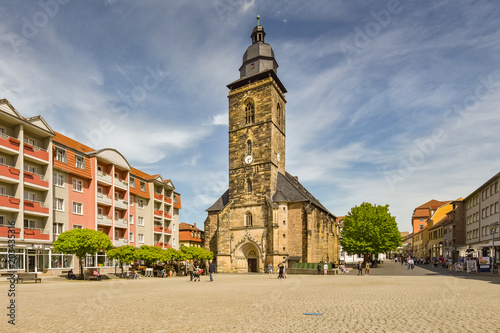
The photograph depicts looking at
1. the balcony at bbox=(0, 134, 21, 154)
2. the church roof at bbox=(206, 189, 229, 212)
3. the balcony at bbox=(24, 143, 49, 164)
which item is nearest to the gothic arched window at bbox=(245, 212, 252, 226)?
the church roof at bbox=(206, 189, 229, 212)

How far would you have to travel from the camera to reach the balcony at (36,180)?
31000 mm

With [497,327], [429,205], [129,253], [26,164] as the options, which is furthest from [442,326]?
[429,205]

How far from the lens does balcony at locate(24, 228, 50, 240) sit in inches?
1193

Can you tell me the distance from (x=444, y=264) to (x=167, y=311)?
168 ft

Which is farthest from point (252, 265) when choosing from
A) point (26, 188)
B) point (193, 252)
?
point (26, 188)

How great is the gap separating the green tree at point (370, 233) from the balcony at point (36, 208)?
135 ft

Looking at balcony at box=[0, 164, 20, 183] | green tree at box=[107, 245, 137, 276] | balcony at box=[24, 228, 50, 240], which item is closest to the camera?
balcony at box=[0, 164, 20, 183]

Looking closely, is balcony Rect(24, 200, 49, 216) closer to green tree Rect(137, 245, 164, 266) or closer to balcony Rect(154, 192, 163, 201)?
green tree Rect(137, 245, 164, 266)

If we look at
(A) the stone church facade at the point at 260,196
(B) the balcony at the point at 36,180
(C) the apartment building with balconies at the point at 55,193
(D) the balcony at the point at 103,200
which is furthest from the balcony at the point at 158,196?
(B) the balcony at the point at 36,180

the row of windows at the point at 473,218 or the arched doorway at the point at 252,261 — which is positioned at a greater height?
the row of windows at the point at 473,218

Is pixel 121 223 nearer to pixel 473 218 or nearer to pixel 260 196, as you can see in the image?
pixel 260 196

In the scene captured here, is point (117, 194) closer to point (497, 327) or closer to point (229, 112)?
point (229, 112)

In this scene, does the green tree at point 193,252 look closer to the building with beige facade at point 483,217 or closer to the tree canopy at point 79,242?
the tree canopy at point 79,242

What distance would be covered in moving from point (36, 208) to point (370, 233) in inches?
1719
